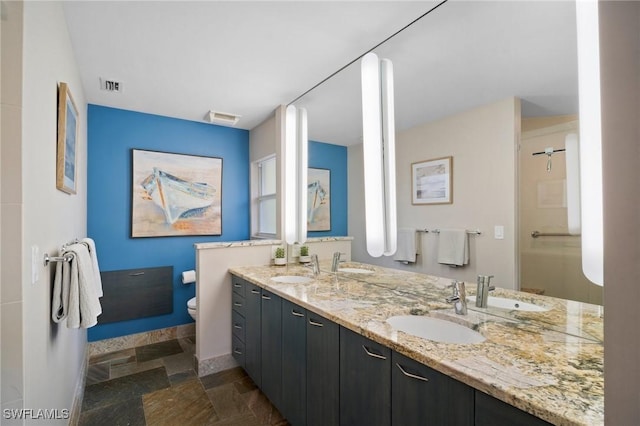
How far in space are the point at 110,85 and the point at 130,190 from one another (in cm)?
101

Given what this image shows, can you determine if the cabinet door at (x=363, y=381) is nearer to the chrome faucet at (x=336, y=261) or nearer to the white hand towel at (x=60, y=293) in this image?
the chrome faucet at (x=336, y=261)

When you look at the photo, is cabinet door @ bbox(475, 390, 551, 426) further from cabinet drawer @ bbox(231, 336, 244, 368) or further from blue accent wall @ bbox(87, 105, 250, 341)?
blue accent wall @ bbox(87, 105, 250, 341)

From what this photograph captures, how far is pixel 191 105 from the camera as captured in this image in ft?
9.27

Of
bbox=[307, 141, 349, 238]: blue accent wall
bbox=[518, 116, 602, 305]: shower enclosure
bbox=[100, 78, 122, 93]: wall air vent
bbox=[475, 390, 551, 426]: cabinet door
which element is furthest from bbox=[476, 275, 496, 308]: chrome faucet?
bbox=[100, 78, 122, 93]: wall air vent

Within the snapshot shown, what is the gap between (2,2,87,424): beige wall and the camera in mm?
897

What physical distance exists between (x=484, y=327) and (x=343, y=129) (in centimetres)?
154

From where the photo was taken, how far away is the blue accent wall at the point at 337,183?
2125 millimetres

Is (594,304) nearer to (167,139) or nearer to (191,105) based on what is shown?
(191,105)

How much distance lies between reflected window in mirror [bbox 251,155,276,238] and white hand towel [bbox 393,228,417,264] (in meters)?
1.52

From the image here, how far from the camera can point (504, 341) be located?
104cm

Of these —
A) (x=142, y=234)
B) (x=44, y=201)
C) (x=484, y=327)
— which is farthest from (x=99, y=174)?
(x=484, y=327)

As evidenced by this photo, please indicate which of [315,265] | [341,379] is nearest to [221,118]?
[315,265]

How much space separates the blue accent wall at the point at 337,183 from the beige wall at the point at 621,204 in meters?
1.58

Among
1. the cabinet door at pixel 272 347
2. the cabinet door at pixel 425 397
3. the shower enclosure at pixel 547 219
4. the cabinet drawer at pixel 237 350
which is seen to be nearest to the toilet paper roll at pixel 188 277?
the cabinet drawer at pixel 237 350
